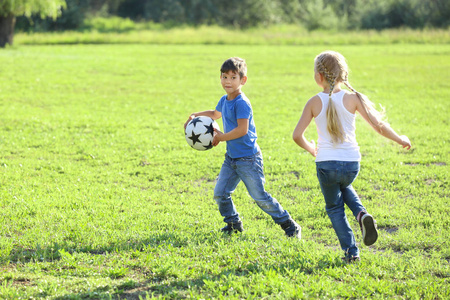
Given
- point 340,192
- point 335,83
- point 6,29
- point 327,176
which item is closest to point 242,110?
point 335,83

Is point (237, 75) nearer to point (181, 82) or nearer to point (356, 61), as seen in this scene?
point (181, 82)

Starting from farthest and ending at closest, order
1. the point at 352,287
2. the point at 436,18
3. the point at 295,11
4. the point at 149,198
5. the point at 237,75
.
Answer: the point at 295,11, the point at 436,18, the point at 149,198, the point at 237,75, the point at 352,287

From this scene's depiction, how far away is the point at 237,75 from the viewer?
5.27 m

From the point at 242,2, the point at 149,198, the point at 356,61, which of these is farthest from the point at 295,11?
the point at 149,198

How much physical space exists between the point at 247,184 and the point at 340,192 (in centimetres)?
105

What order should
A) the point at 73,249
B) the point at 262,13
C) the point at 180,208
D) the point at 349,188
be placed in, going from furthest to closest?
1. the point at 262,13
2. the point at 180,208
3. the point at 73,249
4. the point at 349,188

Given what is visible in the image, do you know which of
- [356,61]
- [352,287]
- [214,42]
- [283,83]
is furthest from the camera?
[214,42]

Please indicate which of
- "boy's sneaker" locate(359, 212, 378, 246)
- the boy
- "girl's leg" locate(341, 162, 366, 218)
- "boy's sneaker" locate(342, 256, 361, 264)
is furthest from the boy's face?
"boy's sneaker" locate(342, 256, 361, 264)

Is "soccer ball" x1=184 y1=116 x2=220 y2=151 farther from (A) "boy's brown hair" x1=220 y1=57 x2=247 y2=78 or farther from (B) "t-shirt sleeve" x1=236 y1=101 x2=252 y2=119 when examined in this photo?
(A) "boy's brown hair" x1=220 y1=57 x2=247 y2=78

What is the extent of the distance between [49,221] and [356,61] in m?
25.0

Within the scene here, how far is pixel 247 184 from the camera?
5.41 m

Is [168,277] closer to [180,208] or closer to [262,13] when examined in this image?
[180,208]

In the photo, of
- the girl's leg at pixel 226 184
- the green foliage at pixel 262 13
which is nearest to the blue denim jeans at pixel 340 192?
the girl's leg at pixel 226 184

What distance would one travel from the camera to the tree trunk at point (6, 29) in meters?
31.5
